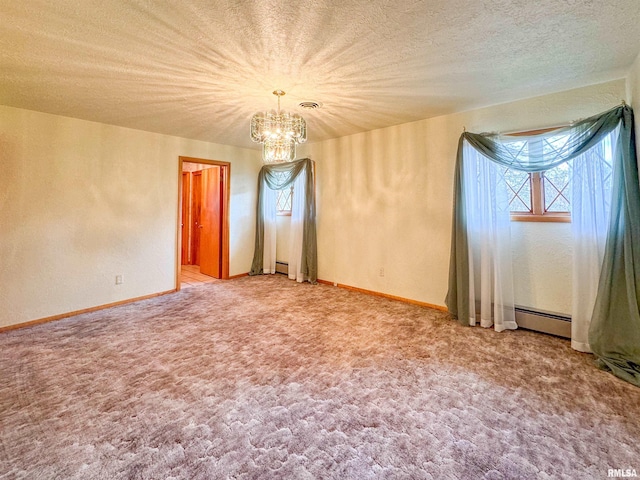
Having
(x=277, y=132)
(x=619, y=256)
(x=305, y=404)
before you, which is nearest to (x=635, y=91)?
(x=619, y=256)

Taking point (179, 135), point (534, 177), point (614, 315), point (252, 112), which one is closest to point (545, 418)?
point (614, 315)

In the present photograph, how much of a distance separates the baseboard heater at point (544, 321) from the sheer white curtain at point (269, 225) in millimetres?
3748

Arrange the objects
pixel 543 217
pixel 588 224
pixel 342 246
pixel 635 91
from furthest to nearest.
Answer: pixel 342 246, pixel 543 217, pixel 588 224, pixel 635 91

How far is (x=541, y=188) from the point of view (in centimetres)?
285

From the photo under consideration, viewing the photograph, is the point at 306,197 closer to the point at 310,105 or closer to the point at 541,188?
the point at 310,105

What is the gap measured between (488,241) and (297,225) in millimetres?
2834

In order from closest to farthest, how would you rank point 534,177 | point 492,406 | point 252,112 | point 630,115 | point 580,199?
point 492,406 < point 630,115 < point 580,199 < point 534,177 < point 252,112

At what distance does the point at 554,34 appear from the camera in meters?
1.81

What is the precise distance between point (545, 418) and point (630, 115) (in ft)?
7.61

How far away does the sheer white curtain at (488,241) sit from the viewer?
9.62 ft

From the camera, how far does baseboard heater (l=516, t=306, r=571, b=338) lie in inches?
107

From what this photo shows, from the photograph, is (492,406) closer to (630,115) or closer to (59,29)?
(630,115)

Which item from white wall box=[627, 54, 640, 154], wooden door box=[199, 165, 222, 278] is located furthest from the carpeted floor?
wooden door box=[199, 165, 222, 278]

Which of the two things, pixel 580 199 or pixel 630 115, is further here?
pixel 580 199
